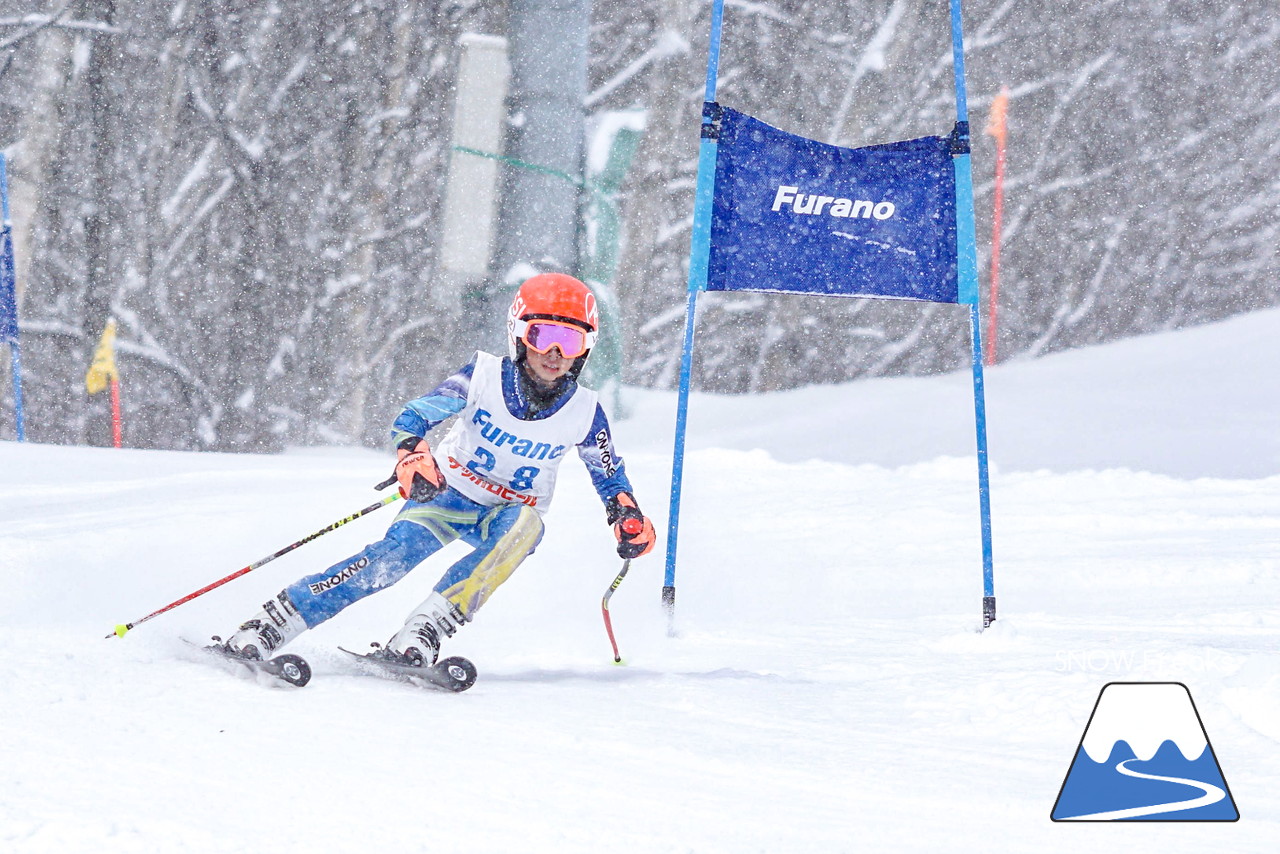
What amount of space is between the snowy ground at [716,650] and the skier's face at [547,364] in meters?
1.04

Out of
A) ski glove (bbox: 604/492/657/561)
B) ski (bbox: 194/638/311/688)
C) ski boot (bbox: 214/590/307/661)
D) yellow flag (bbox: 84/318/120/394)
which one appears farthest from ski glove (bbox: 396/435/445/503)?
yellow flag (bbox: 84/318/120/394)

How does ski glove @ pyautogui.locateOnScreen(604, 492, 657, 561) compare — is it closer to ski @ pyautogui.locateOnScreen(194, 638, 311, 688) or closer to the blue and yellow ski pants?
the blue and yellow ski pants

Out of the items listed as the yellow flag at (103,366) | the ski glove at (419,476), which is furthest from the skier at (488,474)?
the yellow flag at (103,366)

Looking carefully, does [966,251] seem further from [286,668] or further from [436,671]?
[286,668]

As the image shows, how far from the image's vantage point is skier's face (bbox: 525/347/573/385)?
443 cm

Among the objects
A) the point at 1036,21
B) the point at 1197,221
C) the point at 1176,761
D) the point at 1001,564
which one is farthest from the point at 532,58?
the point at 1197,221

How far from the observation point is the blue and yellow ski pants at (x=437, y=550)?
13.7 feet

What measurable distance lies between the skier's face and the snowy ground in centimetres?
104

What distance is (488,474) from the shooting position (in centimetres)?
459

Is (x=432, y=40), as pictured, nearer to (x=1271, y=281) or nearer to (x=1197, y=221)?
(x=1197, y=221)

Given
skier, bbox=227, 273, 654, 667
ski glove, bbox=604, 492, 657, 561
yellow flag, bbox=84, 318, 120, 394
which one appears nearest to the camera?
skier, bbox=227, 273, 654, 667

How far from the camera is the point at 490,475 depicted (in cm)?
459

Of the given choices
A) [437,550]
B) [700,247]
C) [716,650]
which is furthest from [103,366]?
[716,650]

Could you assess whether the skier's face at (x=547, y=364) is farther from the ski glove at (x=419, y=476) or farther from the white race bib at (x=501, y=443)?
the ski glove at (x=419, y=476)
